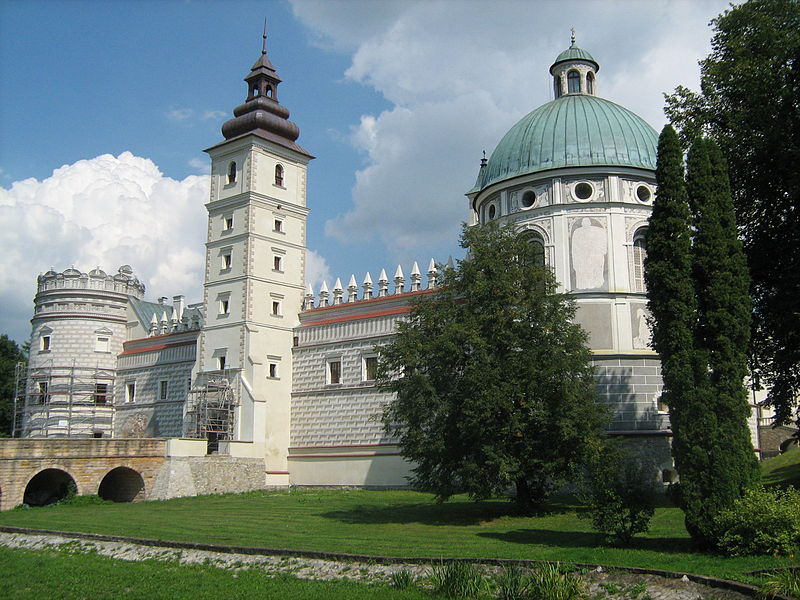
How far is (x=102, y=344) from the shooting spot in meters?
50.8

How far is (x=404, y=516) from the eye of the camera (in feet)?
82.2

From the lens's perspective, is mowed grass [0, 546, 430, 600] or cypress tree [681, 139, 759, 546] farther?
cypress tree [681, 139, 759, 546]

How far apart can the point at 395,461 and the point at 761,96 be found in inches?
909

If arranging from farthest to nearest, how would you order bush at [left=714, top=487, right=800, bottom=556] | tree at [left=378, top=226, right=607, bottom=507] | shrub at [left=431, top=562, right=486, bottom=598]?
tree at [left=378, top=226, right=607, bottom=507], bush at [left=714, top=487, right=800, bottom=556], shrub at [left=431, top=562, right=486, bottom=598]

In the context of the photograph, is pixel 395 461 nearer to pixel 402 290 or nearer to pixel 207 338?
pixel 402 290

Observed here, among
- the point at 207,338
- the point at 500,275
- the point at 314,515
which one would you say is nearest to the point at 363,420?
the point at 207,338

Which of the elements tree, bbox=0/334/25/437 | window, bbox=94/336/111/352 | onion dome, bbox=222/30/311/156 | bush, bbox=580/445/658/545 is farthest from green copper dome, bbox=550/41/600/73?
tree, bbox=0/334/25/437

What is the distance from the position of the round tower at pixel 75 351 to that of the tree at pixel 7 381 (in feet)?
19.8

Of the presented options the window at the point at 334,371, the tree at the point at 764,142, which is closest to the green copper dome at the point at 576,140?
the tree at the point at 764,142

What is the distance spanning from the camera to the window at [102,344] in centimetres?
5047

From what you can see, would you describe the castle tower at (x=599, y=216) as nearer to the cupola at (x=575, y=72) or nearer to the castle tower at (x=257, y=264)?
the cupola at (x=575, y=72)

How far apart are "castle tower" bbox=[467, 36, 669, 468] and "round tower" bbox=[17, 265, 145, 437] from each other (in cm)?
2774

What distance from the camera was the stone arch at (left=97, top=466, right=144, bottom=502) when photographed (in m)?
36.1

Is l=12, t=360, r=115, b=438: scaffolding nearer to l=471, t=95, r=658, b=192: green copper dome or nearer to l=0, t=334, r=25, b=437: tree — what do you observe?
l=0, t=334, r=25, b=437: tree
